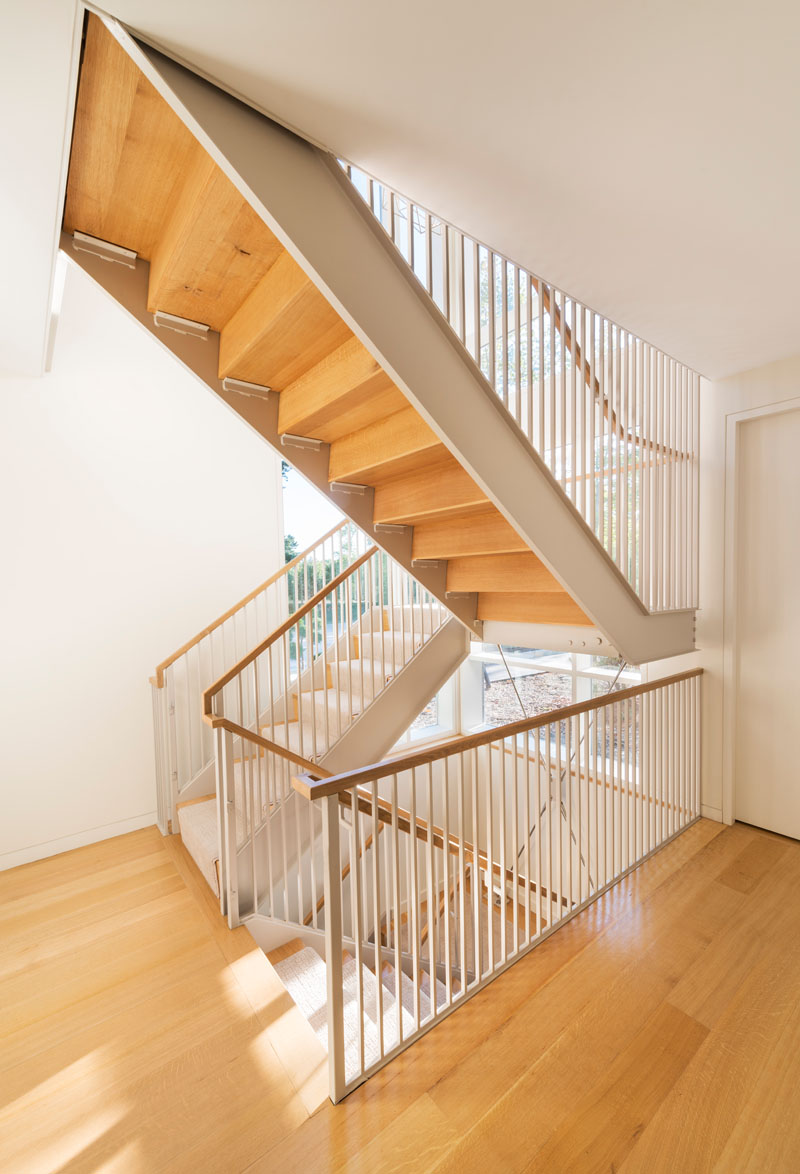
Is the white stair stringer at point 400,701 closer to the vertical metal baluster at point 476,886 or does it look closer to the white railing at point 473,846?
the white railing at point 473,846

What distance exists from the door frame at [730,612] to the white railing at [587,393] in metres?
0.18

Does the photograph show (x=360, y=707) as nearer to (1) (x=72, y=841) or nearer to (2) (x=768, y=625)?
(1) (x=72, y=841)

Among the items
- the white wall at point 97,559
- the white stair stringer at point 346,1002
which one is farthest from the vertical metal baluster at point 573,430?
the white wall at point 97,559

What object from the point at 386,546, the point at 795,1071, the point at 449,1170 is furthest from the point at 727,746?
the point at 449,1170

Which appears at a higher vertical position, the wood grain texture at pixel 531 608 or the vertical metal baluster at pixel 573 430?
the vertical metal baluster at pixel 573 430

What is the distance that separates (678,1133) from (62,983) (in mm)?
2265

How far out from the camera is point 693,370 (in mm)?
2891

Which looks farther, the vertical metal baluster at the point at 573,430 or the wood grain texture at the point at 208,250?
the vertical metal baluster at the point at 573,430

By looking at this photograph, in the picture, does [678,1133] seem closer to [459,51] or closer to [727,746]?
[727,746]

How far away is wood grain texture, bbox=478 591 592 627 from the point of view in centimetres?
250

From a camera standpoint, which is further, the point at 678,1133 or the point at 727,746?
the point at 727,746

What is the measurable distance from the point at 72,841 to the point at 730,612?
4215 millimetres

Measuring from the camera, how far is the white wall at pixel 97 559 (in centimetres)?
311

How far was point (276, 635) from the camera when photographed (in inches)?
115
